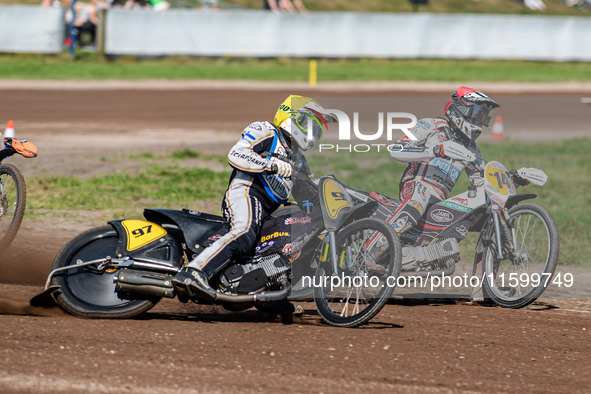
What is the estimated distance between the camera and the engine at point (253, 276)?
243 inches

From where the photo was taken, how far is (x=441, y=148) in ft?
23.6

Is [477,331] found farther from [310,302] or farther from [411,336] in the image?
[310,302]

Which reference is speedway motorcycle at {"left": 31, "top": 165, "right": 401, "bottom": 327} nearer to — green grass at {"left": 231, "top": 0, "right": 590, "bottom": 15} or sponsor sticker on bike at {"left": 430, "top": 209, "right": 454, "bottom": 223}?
sponsor sticker on bike at {"left": 430, "top": 209, "right": 454, "bottom": 223}

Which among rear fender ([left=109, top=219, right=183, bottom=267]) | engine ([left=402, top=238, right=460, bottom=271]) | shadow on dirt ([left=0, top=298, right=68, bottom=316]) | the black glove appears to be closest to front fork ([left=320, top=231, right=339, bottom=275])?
engine ([left=402, top=238, right=460, bottom=271])

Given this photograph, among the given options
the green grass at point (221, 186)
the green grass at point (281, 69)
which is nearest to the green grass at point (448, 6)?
the green grass at point (281, 69)

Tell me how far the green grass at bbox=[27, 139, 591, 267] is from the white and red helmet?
8.24 ft

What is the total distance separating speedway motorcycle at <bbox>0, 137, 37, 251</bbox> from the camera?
7988mm

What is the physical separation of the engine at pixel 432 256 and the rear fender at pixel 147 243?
6.73 ft

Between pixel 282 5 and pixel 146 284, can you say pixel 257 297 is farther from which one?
pixel 282 5

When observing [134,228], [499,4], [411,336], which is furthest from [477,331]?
[499,4]

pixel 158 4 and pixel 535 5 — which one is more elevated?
pixel 535 5

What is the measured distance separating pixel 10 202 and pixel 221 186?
5033mm

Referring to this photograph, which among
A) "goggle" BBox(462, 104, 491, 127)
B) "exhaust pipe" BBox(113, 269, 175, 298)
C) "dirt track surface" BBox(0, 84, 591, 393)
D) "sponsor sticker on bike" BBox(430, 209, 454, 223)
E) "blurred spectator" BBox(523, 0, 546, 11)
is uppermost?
"blurred spectator" BBox(523, 0, 546, 11)

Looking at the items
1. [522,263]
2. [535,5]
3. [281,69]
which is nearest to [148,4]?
[281,69]
